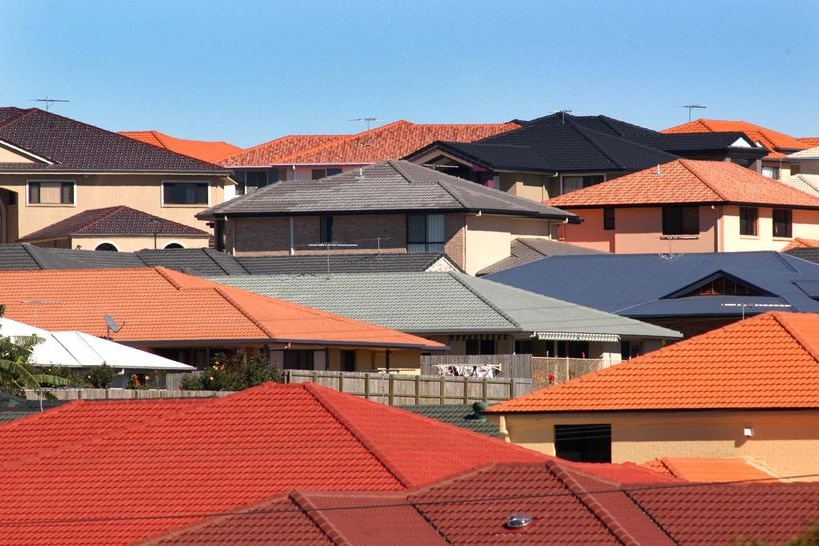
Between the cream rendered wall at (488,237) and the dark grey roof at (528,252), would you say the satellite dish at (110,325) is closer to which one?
the dark grey roof at (528,252)

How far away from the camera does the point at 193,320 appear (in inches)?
2127

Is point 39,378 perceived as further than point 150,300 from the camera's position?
No

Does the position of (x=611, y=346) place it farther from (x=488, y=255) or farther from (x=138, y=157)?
(x=138, y=157)

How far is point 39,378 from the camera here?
4169 cm

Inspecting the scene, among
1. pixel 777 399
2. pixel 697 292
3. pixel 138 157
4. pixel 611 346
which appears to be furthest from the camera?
pixel 138 157

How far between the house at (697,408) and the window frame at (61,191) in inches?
2169

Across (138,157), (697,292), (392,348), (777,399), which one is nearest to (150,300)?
(392,348)

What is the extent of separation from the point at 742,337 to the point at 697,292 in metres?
27.6

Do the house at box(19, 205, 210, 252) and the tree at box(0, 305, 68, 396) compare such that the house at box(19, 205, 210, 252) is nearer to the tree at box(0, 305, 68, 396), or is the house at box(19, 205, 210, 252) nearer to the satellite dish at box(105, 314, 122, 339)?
the satellite dish at box(105, 314, 122, 339)

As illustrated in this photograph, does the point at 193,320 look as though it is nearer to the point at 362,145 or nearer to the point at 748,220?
the point at 748,220

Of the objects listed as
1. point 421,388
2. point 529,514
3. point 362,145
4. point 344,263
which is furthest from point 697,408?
point 362,145

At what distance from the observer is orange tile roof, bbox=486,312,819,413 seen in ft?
121

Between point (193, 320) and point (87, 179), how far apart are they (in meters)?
39.3

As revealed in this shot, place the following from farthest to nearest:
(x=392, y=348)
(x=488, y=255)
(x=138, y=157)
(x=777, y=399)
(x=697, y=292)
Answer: (x=138, y=157), (x=488, y=255), (x=697, y=292), (x=392, y=348), (x=777, y=399)
